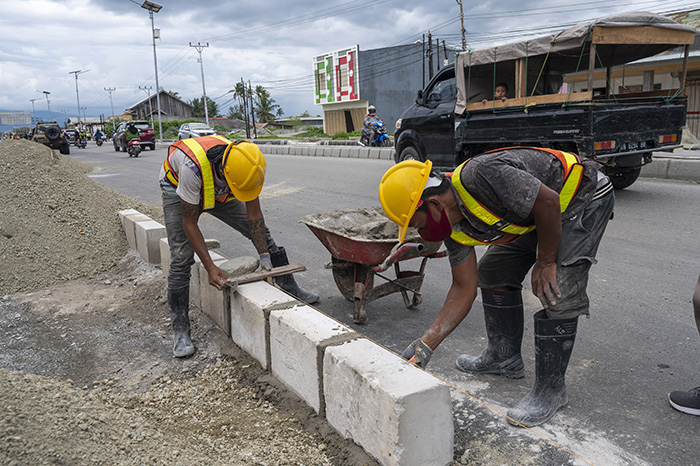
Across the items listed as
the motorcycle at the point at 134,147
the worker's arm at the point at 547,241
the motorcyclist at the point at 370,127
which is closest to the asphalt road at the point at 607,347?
the worker's arm at the point at 547,241

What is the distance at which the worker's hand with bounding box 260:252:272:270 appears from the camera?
14.0ft

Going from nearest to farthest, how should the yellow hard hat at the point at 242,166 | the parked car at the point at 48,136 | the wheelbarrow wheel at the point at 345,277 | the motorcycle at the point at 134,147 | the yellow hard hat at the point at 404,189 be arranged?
the yellow hard hat at the point at 404,189
the yellow hard hat at the point at 242,166
the wheelbarrow wheel at the point at 345,277
the motorcycle at the point at 134,147
the parked car at the point at 48,136

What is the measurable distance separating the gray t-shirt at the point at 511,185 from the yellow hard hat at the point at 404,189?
20cm

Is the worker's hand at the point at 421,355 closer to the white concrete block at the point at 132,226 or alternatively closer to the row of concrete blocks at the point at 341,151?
the white concrete block at the point at 132,226

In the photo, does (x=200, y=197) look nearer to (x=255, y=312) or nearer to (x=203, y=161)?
(x=203, y=161)

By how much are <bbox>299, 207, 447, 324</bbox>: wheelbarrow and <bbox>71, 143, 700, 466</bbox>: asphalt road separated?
226mm

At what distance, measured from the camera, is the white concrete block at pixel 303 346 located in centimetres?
297

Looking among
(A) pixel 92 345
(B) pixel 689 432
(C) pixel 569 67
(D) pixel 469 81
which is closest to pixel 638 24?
(C) pixel 569 67

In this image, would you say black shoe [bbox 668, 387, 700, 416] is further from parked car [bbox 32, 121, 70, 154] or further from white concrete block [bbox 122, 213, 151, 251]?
parked car [bbox 32, 121, 70, 154]

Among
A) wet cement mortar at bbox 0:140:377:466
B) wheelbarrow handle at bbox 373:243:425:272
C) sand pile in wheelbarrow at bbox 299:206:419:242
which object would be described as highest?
sand pile in wheelbarrow at bbox 299:206:419:242

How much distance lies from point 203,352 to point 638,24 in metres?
7.25

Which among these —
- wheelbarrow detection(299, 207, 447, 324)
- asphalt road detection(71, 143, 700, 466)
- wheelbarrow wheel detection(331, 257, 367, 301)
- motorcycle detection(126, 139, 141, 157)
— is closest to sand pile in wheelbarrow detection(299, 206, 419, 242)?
wheelbarrow detection(299, 207, 447, 324)

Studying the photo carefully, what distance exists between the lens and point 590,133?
7.33 metres

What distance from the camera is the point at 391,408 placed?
7.70 feet
